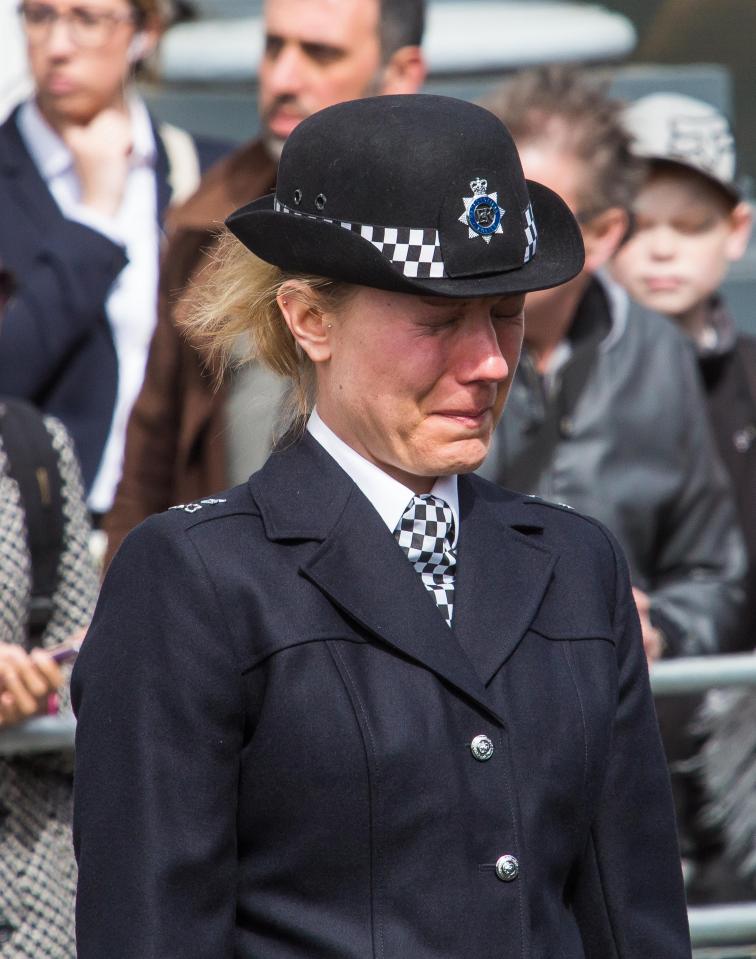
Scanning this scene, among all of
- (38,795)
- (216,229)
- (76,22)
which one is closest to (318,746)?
(38,795)

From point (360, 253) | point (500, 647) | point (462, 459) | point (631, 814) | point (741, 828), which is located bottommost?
point (741, 828)

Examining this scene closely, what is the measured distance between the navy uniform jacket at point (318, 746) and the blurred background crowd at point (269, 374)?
0.90 metres

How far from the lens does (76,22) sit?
409 cm

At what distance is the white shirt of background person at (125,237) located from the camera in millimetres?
3875

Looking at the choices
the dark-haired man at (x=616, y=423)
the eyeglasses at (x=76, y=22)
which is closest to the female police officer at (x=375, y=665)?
the dark-haired man at (x=616, y=423)

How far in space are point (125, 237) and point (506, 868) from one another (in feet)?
8.36

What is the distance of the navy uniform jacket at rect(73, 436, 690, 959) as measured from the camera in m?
1.81

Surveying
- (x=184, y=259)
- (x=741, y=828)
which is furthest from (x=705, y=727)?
(x=184, y=259)

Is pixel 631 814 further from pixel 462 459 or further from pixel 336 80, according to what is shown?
pixel 336 80

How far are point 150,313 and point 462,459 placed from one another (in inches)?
85.9

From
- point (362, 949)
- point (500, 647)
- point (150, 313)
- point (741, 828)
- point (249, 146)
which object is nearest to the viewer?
point (362, 949)

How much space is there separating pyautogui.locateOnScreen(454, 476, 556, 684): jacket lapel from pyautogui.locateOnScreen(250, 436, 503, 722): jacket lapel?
0.04 m

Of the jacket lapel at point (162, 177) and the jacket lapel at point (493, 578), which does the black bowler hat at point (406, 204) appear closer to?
the jacket lapel at point (493, 578)

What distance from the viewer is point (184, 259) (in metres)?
3.53
